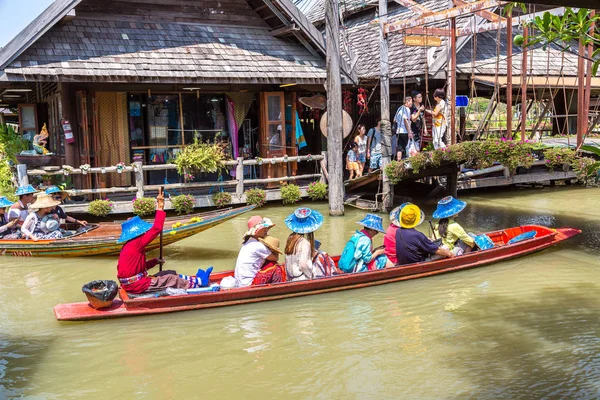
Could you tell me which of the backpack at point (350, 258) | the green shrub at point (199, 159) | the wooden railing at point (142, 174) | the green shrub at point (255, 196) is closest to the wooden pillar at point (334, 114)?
the wooden railing at point (142, 174)

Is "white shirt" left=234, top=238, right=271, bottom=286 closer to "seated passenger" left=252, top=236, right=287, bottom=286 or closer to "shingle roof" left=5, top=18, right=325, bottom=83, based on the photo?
"seated passenger" left=252, top=236, right=287, bottom=286

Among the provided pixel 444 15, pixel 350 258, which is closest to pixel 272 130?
pixel 444 15

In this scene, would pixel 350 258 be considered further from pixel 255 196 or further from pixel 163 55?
pixel 163 55

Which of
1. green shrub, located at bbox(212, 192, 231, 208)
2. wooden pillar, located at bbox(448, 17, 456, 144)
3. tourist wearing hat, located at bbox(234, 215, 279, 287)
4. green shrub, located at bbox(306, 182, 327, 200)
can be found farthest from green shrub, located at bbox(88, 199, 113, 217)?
wooden pillar, located at bbox(448, 17, 456, 144)

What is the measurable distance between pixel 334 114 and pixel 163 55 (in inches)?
167

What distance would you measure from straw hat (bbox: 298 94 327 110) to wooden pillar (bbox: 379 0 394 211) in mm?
2737

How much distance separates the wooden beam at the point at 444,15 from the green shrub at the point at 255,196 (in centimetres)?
482

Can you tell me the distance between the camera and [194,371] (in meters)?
6.33

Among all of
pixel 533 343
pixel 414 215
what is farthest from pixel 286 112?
pixel 533 343

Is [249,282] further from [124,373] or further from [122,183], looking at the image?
[122,183]

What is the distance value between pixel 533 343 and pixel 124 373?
4.44 m

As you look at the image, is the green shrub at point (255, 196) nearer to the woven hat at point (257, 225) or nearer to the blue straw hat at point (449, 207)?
the blue straw hat at point (449, 207)

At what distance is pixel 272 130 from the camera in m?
16.2

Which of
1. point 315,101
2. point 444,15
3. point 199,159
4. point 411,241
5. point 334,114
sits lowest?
point 411,241
